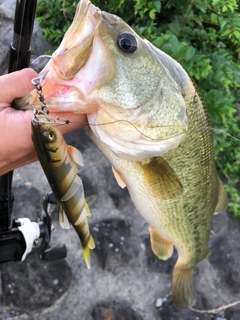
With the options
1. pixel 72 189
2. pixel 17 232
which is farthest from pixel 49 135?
pixel 17 232

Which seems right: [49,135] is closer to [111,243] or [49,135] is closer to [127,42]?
[127,42]

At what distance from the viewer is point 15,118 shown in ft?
3.12

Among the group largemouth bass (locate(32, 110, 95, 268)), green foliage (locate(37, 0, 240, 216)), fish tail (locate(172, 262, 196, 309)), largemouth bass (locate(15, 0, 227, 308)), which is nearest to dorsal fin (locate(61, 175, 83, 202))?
largemouth bass (locate(32, 110, 95, 268))

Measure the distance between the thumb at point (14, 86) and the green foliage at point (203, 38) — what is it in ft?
3.65

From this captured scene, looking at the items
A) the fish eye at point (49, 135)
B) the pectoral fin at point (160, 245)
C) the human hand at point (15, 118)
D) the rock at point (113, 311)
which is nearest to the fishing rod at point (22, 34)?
the human hand at point (15, 118)

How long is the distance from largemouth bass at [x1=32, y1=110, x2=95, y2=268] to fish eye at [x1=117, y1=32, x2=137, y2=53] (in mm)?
283

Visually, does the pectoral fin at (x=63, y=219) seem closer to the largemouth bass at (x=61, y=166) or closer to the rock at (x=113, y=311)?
the largemouth bass at (x=61, y=166)

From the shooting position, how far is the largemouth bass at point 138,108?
0.90m

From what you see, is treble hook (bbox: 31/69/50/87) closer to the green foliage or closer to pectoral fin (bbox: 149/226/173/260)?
pectoral fin (bbox: 149/226/173/260)

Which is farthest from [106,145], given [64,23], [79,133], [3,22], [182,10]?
[3,22]

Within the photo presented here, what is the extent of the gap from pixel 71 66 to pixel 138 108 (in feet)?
0.76

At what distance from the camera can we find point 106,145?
108 cm

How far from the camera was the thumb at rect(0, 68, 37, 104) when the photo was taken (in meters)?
0.94

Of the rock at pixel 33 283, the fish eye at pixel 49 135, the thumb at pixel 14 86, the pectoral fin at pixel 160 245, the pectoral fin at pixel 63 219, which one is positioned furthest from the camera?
the rock at pixel 33 283
